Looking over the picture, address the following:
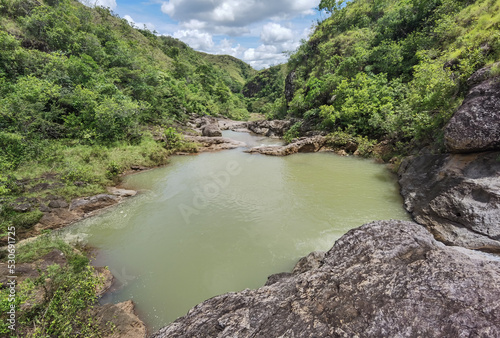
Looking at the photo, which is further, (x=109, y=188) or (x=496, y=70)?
(x=109, y=188)

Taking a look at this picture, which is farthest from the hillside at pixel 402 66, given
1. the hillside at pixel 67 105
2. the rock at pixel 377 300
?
the hillside at pixel 67 105

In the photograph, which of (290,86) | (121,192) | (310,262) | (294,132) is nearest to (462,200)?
(310,262)

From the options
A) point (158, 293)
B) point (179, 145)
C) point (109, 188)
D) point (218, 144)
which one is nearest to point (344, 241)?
point (158, 293)

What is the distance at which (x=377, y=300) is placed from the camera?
2.45 metres

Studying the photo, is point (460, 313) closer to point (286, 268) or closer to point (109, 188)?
point (286, 268)

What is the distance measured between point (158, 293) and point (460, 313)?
589cm

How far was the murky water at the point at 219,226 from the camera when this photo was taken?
5770 mm

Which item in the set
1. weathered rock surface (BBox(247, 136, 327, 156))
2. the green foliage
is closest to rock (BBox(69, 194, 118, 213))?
weathered rock surface (BBox(247, 136, 327, 156))

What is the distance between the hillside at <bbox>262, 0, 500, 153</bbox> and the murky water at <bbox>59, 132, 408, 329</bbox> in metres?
3.76

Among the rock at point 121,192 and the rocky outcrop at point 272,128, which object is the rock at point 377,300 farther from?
the rocky outcrop at point 272,128

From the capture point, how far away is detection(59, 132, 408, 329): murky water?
5770 millimetres

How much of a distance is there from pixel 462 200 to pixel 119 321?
9.56 m

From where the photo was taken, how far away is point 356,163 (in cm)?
1448

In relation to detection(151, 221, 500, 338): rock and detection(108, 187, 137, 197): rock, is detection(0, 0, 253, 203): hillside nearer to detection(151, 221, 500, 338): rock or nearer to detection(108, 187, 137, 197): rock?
detection(108, 187, 137, 197): rock
